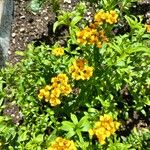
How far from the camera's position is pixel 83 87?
3137 mm

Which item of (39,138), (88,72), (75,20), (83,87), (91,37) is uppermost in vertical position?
(75,20)

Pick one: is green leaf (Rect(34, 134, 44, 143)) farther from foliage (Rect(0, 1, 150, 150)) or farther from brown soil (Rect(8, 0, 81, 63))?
brown soil (Rect(8, 0, 81, 63))

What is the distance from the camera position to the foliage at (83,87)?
2.86 metres

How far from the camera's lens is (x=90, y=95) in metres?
3.18

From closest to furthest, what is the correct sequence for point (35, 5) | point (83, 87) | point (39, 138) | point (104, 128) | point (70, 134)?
point (104, 128), point (70, 134), point (39, 138), point (83, 87), point (35, 5)

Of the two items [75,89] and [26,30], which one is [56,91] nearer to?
[75,89]

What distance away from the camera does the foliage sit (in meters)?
2.86

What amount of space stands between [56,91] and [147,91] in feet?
3.38

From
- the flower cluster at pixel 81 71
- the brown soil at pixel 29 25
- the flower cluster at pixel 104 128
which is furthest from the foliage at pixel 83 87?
the brown soil at pixel 29 25

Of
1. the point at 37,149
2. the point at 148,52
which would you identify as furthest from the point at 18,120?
the point at 148,52

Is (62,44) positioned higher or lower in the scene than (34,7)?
lower

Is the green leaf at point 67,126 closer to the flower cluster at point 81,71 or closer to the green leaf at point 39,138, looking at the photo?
the green leaf at point 39,138

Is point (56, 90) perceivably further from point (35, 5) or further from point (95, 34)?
point (35, 5)

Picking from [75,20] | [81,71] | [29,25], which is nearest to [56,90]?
[81,71]
